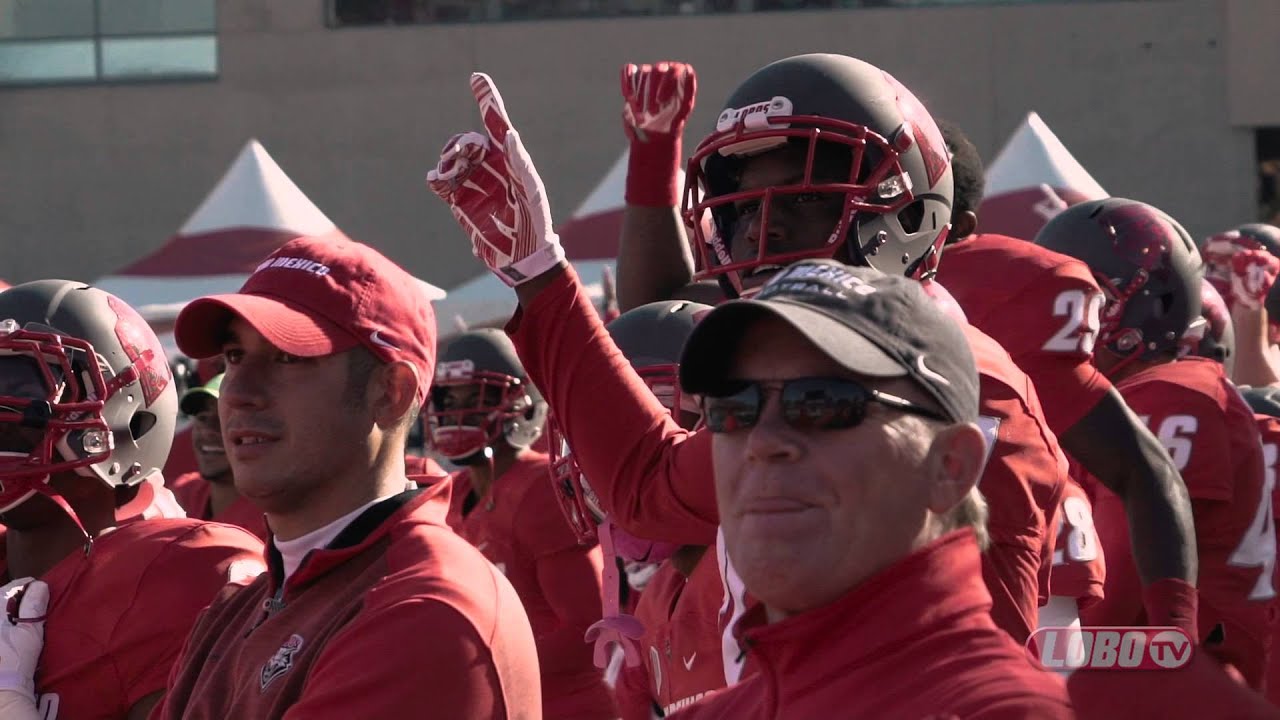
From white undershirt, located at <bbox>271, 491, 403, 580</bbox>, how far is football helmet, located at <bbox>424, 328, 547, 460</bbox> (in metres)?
5.00

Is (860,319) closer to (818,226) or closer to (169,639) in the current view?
(818,226)

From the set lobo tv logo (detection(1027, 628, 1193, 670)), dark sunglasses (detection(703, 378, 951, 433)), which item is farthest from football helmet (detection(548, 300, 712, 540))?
lobo tv logo (detection(1027, 628, 1193, 670))

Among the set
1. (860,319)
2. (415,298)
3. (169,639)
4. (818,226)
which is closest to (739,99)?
(818,226)

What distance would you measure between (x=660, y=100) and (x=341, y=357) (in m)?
0.93

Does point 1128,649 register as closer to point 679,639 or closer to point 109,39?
point 679,639

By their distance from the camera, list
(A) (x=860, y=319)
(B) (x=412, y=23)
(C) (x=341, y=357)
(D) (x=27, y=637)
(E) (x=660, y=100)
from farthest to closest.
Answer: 1. (B) (x=412, y=23)
2. (D) (x=27, y=637)
3. (E) (x=660, y=100)
4. (C) (x=341, y=357)
5. (A) (x=860, y=319)

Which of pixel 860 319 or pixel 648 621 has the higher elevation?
pixel 860 319

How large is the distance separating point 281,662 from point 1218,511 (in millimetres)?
3489

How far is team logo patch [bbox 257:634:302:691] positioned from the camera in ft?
11.4

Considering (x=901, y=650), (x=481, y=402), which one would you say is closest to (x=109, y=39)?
(x=481, y=402)

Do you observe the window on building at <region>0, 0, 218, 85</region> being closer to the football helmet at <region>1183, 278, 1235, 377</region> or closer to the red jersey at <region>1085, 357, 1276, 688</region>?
the football helmet at <region>1183, 278, 1235, 377</region>

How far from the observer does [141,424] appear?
5141mm

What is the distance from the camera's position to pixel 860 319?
7.88ft

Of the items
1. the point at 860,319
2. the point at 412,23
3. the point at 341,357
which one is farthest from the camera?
the point at 412,23
